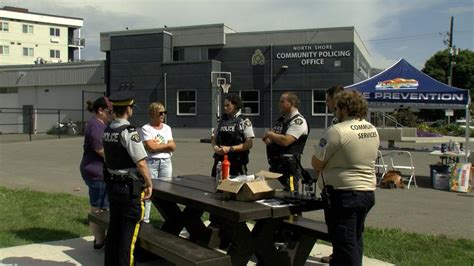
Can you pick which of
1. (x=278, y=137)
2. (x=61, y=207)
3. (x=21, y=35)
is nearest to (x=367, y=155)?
(x=278, y=137)

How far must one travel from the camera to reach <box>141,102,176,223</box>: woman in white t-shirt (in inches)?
242

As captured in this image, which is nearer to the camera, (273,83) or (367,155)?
(367,155)

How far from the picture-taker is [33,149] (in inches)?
880

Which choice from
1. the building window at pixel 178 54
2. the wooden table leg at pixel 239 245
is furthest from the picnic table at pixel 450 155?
the building window at pixel 178 54

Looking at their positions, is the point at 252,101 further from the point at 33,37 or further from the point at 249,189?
the point at 33,37

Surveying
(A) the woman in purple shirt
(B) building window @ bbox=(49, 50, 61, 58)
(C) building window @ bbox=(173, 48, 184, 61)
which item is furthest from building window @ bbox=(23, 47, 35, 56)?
(A) the woman in purple shirt

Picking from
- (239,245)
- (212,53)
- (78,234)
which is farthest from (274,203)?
(212,53)

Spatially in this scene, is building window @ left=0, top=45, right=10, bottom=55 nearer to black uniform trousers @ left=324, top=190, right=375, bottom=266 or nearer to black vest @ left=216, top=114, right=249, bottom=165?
black vest @ left=216, top=114, right=249, bottom=165

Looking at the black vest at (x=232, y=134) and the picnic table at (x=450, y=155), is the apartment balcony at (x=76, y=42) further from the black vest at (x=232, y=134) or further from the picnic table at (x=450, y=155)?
the black vest at (x=232, y=134)

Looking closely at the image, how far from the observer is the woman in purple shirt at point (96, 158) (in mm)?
5582

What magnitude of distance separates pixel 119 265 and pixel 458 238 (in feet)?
15.3

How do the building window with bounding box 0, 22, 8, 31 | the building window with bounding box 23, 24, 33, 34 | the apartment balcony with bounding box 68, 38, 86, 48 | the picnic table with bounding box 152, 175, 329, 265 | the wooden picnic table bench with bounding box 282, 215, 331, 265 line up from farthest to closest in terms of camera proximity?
the apartment balcony with bounding box 68, 38, 86, 48
the building window with bounding box 23, 24, 33, 34
the building window with bounding box 0, 22, 8, 31
the wooden picnic table bench with bounding box 282, 215, 331, 265
the picnic table with bounding box 152, 175, 329, 265

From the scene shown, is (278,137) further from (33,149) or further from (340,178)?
(33,149)

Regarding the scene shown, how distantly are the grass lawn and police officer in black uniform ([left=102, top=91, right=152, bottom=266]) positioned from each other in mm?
2541
